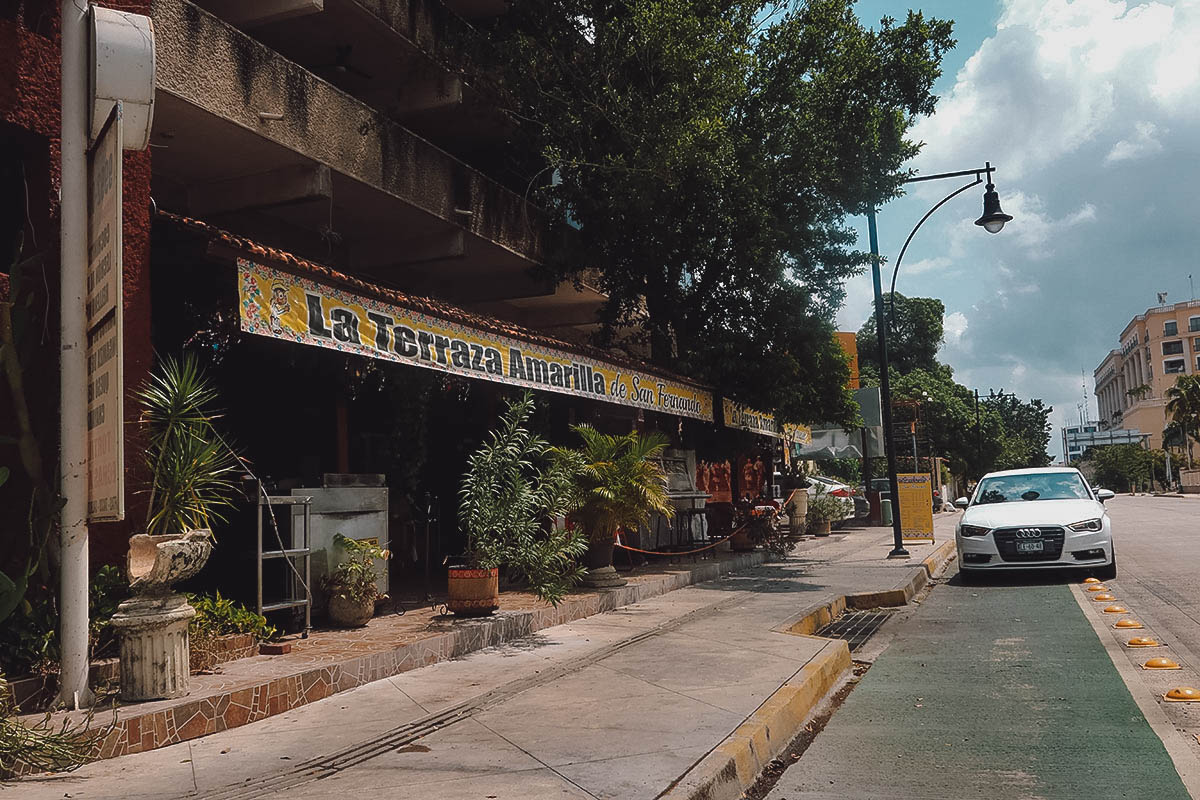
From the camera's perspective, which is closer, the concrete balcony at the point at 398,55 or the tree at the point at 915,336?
the concrete balcony at the point at 398,55

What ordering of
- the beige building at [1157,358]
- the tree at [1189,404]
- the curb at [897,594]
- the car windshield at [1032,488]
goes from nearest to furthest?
the curb at [897,594]
the car windshield at [1032,488]
the tree at [1189,404]
the beige building at [1157,358]

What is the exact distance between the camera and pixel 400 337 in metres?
8.64

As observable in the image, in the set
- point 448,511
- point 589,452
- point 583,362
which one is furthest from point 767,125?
point 448,511

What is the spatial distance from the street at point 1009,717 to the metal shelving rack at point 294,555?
4.35m

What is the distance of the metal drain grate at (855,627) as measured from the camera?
378 inches

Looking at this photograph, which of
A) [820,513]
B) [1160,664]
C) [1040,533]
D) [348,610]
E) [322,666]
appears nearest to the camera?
[322,666]

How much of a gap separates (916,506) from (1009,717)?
14.2 metres

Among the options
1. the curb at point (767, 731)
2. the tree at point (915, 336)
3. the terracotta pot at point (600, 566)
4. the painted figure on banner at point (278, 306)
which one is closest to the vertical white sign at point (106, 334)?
the painted figure on banner at point (278, 306)

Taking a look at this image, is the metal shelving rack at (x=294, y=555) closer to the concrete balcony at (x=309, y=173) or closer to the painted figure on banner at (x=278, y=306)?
the painted figure on banner at (x=278, y=306)

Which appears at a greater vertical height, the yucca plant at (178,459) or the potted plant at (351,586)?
the yucca plant at (178,459)

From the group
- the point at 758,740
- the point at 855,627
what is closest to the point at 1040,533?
the point at 855,627

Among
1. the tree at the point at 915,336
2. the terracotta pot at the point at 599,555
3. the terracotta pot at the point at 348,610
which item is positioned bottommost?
the terracotta pot at the point at 348,610

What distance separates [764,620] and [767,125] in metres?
8.80

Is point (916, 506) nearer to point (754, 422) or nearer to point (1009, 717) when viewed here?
point (754, 422)
